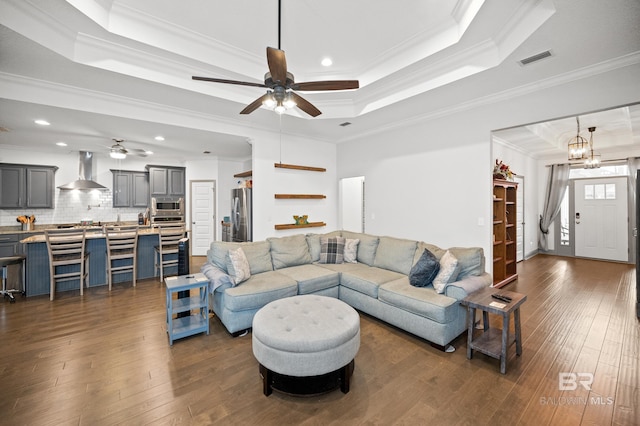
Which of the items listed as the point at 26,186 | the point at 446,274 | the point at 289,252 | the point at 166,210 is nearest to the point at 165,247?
the point at 166,210

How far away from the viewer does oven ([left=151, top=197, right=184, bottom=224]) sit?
7227 mm

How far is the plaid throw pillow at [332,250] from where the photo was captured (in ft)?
13.8

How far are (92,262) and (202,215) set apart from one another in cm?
311

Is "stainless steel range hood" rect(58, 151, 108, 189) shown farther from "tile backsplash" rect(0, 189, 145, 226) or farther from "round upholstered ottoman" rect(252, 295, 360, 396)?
"round upholstered ottoman" rect(252, 295, 360, 396)

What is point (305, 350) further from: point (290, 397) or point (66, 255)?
point (66, 255)

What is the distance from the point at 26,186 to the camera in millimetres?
6082

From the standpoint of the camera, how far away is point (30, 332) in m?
3.04

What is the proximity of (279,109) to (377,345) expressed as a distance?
259 cm

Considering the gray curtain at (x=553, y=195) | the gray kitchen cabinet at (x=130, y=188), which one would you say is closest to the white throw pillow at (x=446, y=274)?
the gray curtain at (x=553, y=195)

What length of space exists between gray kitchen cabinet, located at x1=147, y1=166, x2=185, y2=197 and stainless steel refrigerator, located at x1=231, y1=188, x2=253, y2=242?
273 cm

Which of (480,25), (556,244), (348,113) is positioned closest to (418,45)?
(480,25)

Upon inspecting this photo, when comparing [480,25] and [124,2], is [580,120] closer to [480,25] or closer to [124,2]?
[480,25]

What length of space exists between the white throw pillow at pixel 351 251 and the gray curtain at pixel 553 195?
666 cm

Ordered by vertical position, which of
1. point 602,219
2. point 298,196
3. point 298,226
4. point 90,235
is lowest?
point 90,235
